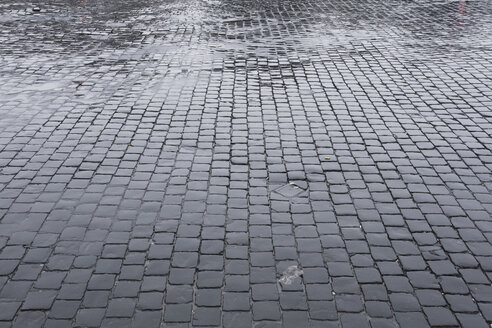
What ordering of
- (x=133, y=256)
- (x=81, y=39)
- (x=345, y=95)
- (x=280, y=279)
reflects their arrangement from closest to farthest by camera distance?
1. (x=280, y=279)
2. (x=133, y=256)
3. (x=345, y=95)
4. (x=81, y=39)

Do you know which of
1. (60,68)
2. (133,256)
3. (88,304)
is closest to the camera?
(88,304)

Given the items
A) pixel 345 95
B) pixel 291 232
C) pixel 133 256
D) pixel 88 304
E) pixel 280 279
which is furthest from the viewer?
pixel 345 95

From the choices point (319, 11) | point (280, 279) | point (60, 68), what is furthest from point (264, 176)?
point (319, 11)

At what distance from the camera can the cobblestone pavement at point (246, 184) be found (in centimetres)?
459

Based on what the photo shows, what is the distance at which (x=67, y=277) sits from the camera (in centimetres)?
484

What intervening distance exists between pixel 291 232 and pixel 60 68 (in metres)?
8.09

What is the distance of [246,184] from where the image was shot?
659cm

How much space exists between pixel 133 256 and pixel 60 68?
24.9 feet

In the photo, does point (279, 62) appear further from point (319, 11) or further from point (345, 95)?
point (319, 11)

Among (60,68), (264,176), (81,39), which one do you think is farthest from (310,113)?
(81,39)

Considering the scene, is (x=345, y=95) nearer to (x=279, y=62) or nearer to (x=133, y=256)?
(x=279, y=62)

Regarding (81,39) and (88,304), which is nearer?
(88,304)

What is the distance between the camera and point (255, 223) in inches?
226

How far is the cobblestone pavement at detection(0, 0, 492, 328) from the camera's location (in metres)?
4.59
